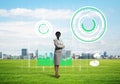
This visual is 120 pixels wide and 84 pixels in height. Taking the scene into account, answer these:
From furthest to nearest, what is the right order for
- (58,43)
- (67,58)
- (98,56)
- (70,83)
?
(67,58)
(98,56)
(58,43)
(70,83)

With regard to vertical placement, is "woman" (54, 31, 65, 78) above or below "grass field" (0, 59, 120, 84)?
above

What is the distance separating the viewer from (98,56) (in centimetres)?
1883

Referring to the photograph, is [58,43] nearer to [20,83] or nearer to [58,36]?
[58,36]

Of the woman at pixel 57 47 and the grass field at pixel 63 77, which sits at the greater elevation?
the woman at pixel 57 47

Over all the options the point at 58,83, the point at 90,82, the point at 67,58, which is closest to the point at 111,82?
the point at 90,82

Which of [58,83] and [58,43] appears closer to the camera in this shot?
[58,83]

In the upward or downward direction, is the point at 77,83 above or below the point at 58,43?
below

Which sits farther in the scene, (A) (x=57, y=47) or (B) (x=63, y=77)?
(B) (x=63, y=77)

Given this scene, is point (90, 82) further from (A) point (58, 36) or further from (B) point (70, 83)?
(A) point (58, 36)

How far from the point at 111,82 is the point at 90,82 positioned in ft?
2.35

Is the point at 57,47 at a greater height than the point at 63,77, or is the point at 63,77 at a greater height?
the point at 57,47

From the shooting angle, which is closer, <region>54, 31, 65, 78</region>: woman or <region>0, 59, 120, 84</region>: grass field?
<region>0, 59, 120, 84</region>: grass field

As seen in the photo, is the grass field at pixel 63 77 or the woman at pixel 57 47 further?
the woman at pixel 57 47

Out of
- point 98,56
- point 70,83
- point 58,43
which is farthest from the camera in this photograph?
point 98,56
